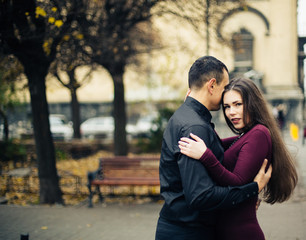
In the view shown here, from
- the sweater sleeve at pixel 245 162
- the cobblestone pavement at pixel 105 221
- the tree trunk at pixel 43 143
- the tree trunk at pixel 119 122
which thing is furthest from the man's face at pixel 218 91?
the tree trunk at pixel 119 122

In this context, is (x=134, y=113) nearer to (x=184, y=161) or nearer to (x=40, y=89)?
(x=40, y=89)

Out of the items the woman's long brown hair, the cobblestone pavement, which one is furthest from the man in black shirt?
the cobblestone pavement

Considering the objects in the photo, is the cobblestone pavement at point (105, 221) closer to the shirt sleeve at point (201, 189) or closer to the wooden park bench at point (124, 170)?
the wooden park bench at point (124, 170)

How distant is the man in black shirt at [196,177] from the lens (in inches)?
86.8

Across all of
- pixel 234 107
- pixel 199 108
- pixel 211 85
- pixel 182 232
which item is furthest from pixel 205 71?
pixel 182 232

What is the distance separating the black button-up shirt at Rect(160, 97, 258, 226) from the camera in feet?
7.20

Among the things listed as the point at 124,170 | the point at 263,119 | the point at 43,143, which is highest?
the point at 263,119

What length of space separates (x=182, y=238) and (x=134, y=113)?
34.9m

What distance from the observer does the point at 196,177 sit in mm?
2191

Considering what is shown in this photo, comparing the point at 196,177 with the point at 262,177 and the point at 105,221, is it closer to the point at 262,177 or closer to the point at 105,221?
the point at 262,177

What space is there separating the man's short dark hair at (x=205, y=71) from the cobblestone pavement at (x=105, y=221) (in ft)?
12.0

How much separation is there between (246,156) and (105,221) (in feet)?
14.8

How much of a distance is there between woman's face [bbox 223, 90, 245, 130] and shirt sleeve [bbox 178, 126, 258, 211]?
Answer: 45 cm

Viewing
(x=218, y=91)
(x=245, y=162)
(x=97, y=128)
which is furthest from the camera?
(x=97, y=128)
